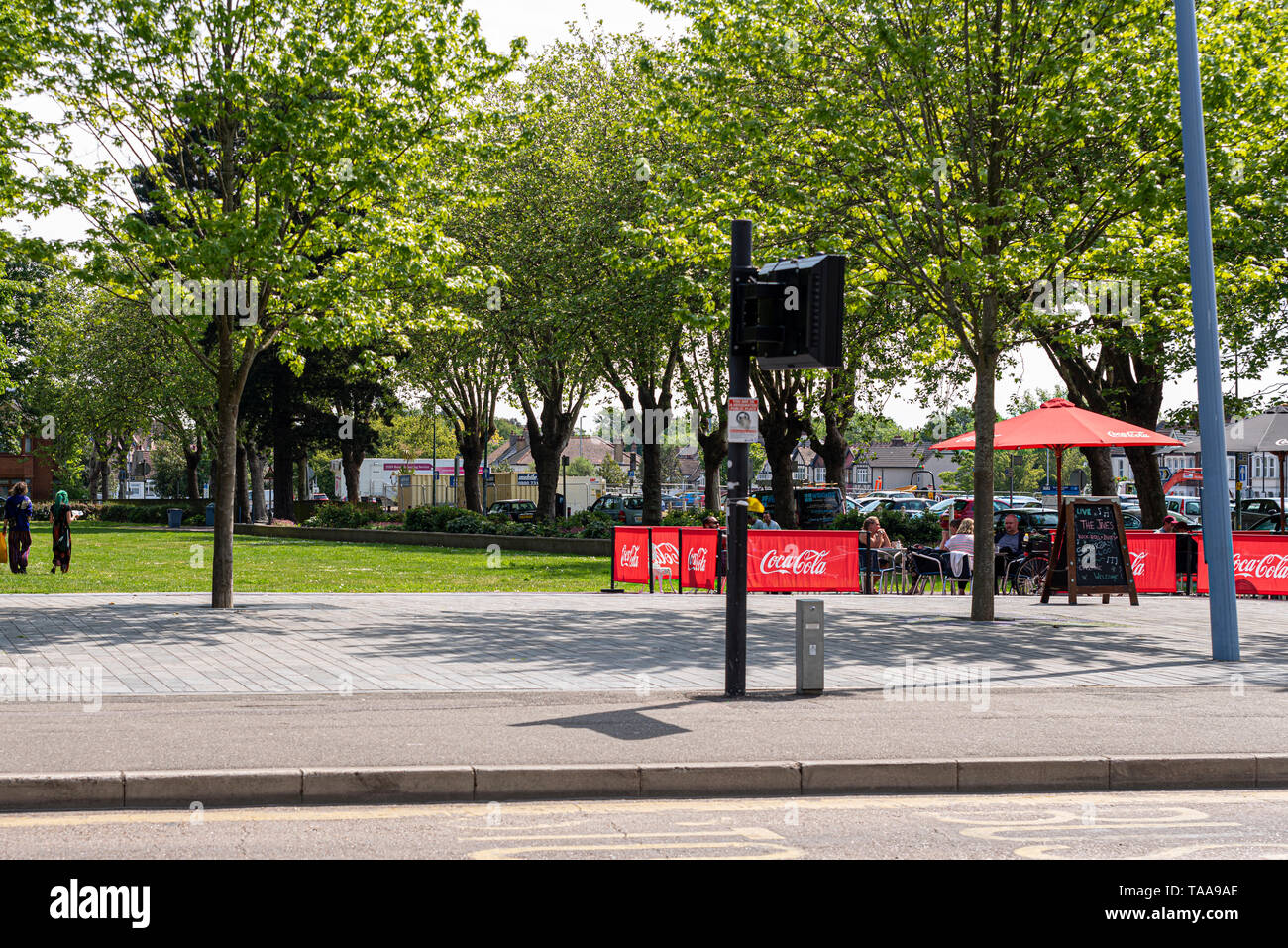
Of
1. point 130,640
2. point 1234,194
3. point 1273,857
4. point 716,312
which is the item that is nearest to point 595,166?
point 716,312

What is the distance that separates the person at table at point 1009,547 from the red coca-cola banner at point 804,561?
2.38 m

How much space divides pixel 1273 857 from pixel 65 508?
21.2 meters

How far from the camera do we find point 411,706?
28.6 feet

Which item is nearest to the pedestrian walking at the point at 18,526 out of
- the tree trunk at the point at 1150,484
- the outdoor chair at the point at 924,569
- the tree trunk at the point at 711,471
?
the outdoor chair at the point at 924,569

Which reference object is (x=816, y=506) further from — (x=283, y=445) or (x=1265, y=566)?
(x=283, y=445)

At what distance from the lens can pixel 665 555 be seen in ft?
65.6

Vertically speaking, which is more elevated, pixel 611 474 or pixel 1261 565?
pixel 611 474

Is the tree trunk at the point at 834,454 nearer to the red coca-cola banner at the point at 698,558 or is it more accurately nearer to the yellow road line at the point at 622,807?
the red coca-cola banner at the point at 698,558

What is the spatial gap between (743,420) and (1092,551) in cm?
1017

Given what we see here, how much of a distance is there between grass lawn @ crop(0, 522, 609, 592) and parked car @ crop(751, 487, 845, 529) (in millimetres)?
5926

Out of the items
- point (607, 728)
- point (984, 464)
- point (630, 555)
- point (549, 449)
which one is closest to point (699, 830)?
point (607, 728)

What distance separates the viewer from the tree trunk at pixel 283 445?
45.8 metres
